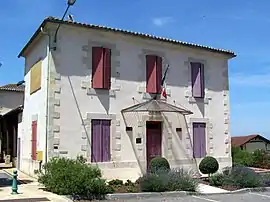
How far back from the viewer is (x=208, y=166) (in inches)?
597

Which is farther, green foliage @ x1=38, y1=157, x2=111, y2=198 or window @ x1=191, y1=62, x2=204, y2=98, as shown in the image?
window @ x1=191, y1=62, x2=204, y2=98

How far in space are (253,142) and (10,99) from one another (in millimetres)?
19195

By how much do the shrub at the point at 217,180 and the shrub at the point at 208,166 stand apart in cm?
74

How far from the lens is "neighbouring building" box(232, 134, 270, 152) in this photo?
1160 inches

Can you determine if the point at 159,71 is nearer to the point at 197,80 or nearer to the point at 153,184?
the point at 197,80

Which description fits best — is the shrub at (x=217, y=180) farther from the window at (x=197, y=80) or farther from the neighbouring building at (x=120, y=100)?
the window at (x=197, y=80)

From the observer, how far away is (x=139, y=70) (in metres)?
15.4

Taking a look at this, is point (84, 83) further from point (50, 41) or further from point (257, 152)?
point (257, 152)

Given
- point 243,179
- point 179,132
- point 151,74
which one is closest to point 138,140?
point 179,132

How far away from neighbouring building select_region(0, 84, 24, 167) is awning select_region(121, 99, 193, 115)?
7.05 metres

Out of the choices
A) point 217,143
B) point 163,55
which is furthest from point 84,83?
point 217,143

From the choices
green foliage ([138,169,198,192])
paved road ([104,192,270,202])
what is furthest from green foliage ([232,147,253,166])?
green foliage ([138,169,198,192])

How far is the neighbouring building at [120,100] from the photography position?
44.8ft

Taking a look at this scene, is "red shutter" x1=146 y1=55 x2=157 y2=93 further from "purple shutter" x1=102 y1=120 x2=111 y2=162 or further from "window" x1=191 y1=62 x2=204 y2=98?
"purple shutter" x1=102 y1=120 x2=111 y2=162
